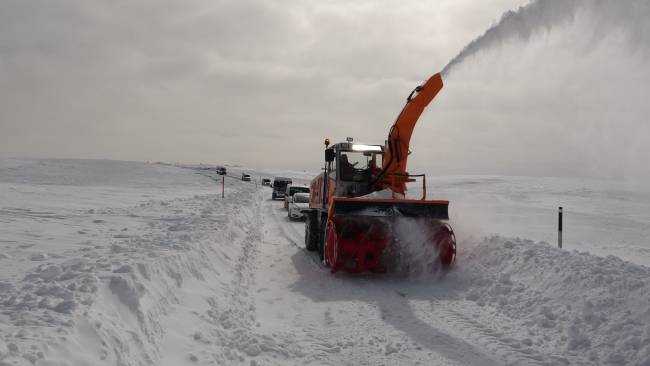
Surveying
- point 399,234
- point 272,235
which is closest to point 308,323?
point 399,234

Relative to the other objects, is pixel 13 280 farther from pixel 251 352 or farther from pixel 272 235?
pixel 272 235

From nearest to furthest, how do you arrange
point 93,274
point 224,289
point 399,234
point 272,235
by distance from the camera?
point 93,274 → point 224,289 → point 399,234 → point 272,235

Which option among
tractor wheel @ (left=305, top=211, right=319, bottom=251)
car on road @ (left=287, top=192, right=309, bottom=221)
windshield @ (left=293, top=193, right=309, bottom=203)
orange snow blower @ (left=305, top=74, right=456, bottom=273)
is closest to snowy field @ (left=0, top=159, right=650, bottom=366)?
orange snow blower @ (left=305, top=74, right=456, bottom=273)

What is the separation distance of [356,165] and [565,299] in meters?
5.35

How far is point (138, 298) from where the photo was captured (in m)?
4.73

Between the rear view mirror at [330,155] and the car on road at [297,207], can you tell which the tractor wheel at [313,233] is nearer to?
the rear view mirror at [330,155]

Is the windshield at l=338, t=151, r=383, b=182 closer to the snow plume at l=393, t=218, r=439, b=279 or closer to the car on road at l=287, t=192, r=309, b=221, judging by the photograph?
the snow plume at l=393, t=218, r=439, b=279

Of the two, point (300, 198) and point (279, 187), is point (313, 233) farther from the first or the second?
point (279, 187)

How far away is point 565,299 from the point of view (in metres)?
6.22

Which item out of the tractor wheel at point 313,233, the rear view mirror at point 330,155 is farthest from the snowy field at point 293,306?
the rear view mirror at point 330,155

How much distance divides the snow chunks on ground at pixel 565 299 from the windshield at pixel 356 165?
3.08m

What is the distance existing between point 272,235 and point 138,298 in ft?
35.6

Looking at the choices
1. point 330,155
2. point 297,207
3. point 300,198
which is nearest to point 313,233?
point 330,155

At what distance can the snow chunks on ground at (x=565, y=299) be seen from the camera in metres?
4.85
